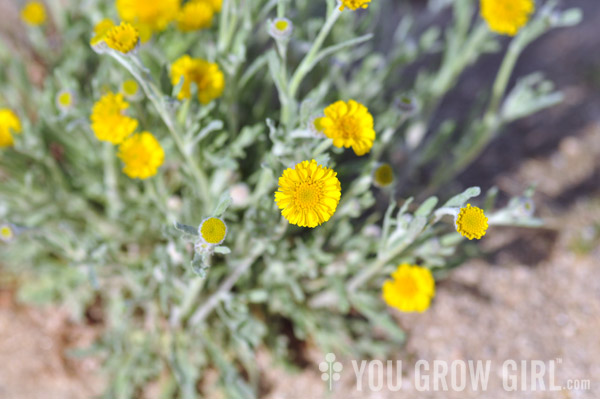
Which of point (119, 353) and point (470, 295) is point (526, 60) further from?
point (119, 353)

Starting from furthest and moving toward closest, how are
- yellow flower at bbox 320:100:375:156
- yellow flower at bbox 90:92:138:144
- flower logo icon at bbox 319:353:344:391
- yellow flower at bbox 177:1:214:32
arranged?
1. flower logo icon at bbox 319:353:344:391
2. yellow flower at bbox 177:1:214:32
3. yellow flower at bbox 90:92:138:144
4. yellow flower at bbox 320:100:375:156

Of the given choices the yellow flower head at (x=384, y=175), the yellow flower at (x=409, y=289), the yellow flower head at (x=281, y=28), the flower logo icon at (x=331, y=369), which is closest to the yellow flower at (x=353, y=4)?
the yellow flower head at (x=281, y=28)

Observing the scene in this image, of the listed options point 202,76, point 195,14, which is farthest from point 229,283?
point 195,14

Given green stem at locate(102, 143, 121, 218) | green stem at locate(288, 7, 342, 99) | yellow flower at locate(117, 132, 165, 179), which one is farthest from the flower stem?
green stem at locate(102, 143, 121, 218)

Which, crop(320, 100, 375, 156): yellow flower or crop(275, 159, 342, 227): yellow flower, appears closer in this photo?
crop(275, 159, 342, 227): yellow flower

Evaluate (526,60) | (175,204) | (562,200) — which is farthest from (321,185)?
(526,60)

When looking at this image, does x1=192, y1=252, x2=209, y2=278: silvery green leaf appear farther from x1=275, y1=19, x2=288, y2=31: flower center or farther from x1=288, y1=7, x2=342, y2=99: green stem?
x1=275, y1=19, x2=288, y2=31: flower center
